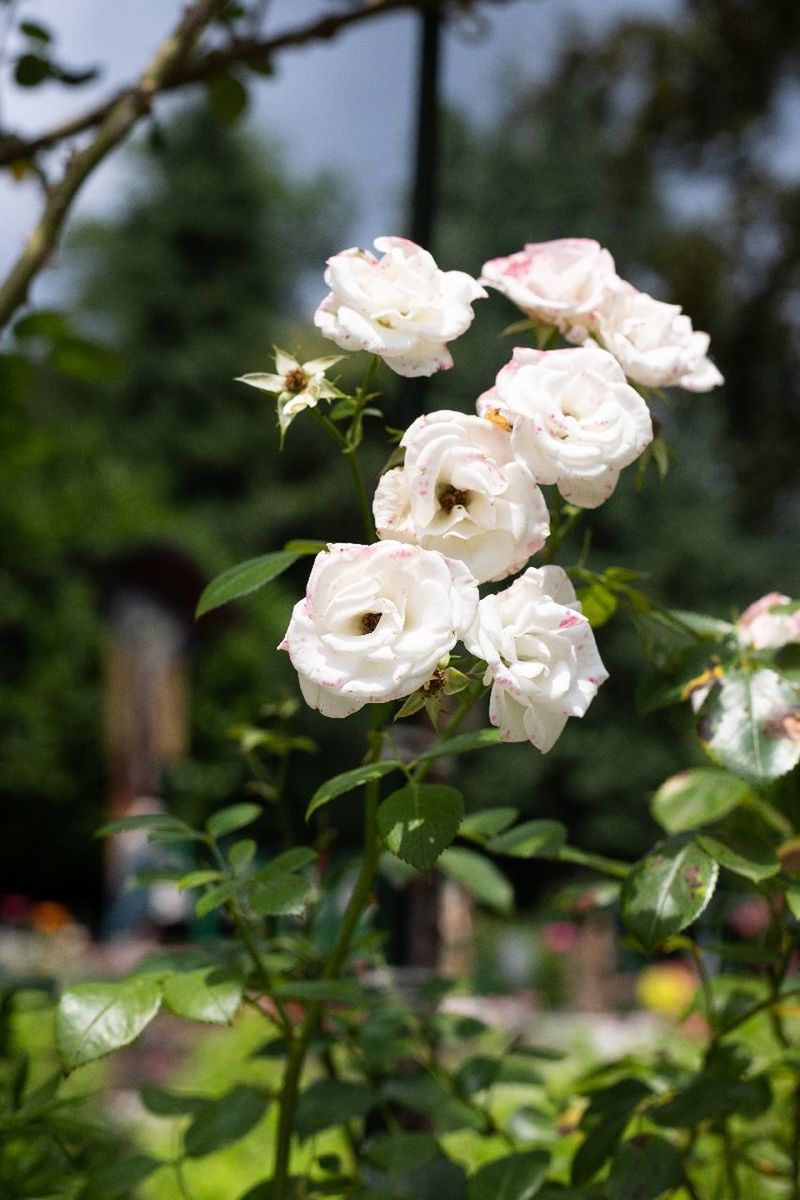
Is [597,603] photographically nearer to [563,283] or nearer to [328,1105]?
[563,283]

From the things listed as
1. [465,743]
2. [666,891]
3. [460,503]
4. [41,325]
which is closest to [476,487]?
[460,503]

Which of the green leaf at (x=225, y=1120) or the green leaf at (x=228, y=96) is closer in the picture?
the green leaf at (x=225, y=1120)

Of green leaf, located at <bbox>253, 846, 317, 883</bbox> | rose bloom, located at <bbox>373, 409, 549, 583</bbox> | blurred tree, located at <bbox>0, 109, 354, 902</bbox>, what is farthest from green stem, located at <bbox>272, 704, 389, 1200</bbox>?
blurred tree, located at <bbox>0, 109, 354, 902</bbox>

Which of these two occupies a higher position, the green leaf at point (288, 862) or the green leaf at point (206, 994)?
the green leaf at point (288, 862)

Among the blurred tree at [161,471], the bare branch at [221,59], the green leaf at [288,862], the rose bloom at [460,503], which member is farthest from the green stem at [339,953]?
the blurred tree at [161,471]

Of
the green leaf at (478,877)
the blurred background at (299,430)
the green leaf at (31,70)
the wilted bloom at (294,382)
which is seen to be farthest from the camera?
the blurred background at (299,430)

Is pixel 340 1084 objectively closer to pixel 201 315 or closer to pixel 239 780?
pixel 239 780

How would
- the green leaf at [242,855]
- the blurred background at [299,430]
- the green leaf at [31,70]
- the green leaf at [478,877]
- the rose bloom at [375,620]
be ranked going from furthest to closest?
the blurred background at [299,430]
the green leaf at [31,70]
the green leaf at [478,877]
the green leaf at [242,855]
the rose bloom at [375,620]

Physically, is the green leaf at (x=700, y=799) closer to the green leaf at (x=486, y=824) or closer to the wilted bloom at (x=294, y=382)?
the green leaf at (x=486, y=824)

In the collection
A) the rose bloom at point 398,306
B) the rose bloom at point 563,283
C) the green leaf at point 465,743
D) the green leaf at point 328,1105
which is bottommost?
the green leaf at point 328,1105

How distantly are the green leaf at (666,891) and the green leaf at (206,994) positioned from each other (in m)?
0.20

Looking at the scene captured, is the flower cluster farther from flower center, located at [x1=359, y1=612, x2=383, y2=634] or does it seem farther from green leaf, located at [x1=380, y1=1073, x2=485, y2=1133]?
green leaf, located at [x1=380, y1=1073, x2=485, y2=1133]

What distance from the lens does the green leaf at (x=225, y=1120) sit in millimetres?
718

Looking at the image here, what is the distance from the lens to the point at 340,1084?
2.57 ft
